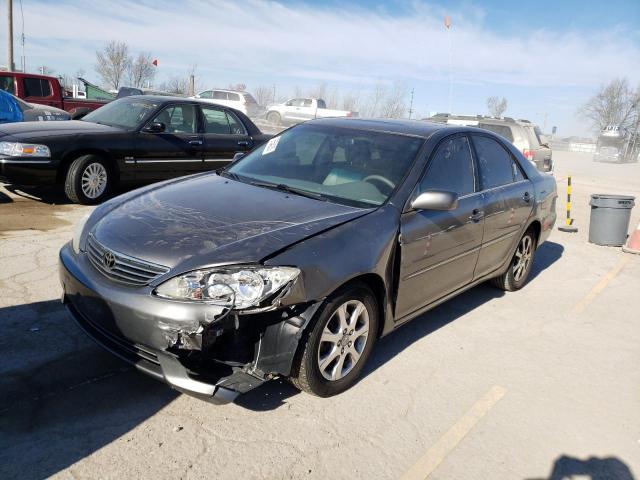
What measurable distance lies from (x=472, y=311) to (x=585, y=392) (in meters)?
1.42

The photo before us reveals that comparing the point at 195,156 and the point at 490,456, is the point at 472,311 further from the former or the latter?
the point at 195,156

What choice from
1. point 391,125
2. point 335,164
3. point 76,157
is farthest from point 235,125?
point 335,164

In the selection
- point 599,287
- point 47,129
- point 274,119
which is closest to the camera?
point 599,287

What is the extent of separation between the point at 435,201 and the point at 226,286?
153cm

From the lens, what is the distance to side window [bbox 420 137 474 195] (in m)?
3.92

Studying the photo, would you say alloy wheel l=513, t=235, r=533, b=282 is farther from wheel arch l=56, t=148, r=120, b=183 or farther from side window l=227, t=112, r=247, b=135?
wheel arch l=56, t=148, r=120, b=183

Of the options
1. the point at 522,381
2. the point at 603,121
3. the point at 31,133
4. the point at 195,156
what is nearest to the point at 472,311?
the point at 522,381

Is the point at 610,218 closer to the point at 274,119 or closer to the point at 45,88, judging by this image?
the point at 45,88

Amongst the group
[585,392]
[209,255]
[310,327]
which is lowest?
[585,392]

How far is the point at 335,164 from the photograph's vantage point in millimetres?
4020

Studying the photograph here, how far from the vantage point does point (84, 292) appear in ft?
9.88

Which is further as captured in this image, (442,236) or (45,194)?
(45,194)

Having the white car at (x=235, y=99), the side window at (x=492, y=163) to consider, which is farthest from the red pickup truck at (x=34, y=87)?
the white car at (x=235, y=99)

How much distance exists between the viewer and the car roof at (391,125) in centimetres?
424
